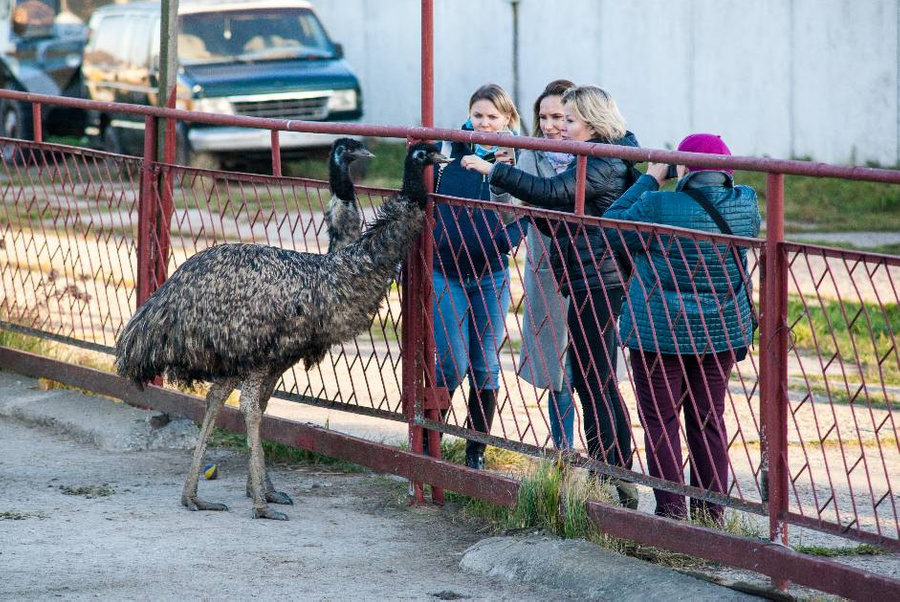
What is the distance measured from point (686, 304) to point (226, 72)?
41.1ft

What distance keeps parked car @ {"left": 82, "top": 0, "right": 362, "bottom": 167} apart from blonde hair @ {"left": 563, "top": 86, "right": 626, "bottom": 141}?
35.7 ft

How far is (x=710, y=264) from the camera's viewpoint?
477 cm

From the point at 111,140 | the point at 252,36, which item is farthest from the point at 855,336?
the point at 111,140

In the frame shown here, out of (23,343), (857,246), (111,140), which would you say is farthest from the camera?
(111,140)

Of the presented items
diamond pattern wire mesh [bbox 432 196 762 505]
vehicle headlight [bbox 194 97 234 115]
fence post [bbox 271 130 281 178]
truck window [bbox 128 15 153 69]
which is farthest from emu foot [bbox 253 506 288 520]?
truck window [bbox 128 15 153 69]

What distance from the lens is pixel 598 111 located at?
5.33 meters

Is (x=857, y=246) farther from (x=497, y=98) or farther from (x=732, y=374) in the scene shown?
(x=497, y=98)

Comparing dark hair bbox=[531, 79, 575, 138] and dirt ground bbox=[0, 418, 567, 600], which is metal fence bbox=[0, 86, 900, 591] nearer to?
dirt ground bbox=[0, 418, 567, 600]

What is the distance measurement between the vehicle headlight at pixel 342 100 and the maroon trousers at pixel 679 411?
12.1 metres

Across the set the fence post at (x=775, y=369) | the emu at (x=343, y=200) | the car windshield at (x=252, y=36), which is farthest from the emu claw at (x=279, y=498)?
the car windshield at (x=252, y=36)

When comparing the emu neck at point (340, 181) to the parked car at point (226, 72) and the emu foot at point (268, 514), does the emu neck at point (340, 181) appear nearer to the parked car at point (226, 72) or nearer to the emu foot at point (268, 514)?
the emu foot at point (268, 514)

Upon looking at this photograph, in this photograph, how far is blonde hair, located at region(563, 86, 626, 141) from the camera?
5.33m

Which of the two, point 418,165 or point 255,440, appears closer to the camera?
point 418,165

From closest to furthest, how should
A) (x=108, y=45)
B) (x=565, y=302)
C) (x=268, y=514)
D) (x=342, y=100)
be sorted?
(x=268, y=514), (x=565, y=302), (x=342, y=100), (x=108, y=45)
